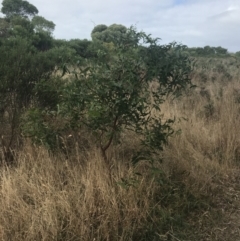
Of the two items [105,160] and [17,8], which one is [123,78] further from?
[17,8]

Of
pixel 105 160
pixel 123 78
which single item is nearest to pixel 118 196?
pixel 105 160

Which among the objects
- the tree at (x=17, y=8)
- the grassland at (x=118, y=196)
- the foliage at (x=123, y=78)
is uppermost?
the tree at (x=17, y=8)

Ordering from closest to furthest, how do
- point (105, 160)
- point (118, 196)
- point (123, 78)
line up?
point (123, 78) → point (118, 196) → point (105, 160)

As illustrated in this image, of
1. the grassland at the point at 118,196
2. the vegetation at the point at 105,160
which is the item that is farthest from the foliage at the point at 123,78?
the grassland at the point at 118,196

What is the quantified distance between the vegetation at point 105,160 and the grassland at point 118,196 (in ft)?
0.04

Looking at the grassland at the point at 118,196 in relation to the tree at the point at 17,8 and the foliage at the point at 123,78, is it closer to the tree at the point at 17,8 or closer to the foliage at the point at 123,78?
the foliage at the point at 123,78

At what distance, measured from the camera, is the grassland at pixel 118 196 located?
321cm

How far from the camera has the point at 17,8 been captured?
131ft

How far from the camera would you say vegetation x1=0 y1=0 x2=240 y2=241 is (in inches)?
131

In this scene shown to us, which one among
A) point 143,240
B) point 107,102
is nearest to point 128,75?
point 107,102

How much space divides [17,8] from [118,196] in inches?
1616

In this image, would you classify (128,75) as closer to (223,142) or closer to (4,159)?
(4,159)

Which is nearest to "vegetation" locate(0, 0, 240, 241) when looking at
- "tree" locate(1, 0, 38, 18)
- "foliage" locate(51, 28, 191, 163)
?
"foliage" locate(51, 28, 191, 163)

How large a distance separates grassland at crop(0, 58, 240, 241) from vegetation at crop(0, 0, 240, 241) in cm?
1
